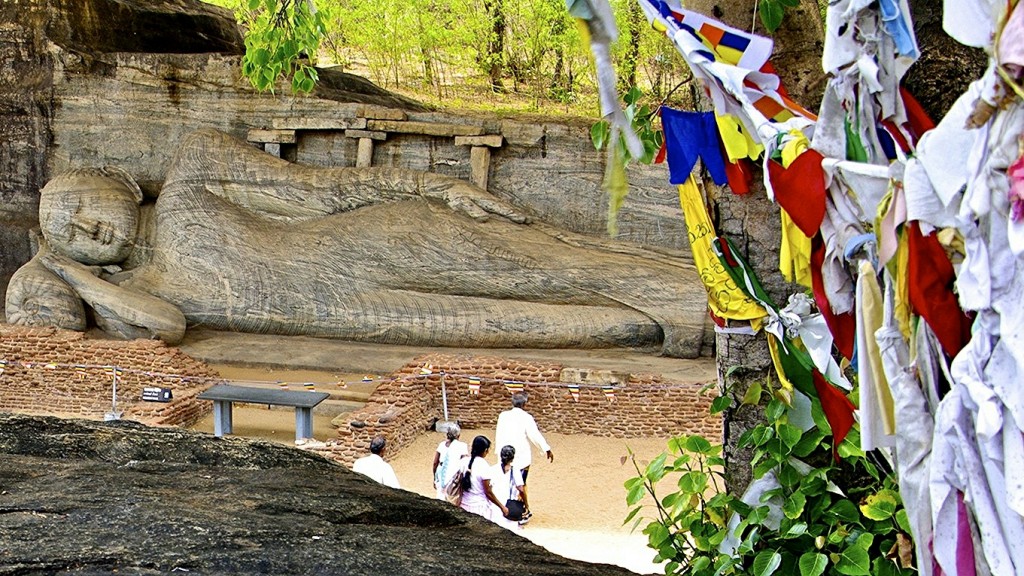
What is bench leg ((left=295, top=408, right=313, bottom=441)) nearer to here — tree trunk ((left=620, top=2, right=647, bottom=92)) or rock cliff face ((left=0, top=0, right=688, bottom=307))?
rock cliff face ((left=0, top=0, right=688, bottom=307))

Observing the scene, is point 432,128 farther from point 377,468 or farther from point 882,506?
point 882,506

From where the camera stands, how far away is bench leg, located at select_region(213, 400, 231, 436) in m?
8.55

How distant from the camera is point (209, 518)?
8.46 ft

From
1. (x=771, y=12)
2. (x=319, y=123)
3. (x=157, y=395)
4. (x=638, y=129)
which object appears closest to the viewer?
(x=771, y=12)

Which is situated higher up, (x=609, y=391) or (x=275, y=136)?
(x=275, y=136)

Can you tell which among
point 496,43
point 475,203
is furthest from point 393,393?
point 496,43

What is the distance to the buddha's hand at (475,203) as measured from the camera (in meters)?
10.1

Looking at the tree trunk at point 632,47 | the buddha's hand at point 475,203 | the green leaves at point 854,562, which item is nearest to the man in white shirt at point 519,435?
the buddha's hand at point 475,203

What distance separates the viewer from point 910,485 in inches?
69.9

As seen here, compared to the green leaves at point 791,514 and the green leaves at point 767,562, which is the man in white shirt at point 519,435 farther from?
the green leaves at point 767,562

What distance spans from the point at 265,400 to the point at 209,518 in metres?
5.98

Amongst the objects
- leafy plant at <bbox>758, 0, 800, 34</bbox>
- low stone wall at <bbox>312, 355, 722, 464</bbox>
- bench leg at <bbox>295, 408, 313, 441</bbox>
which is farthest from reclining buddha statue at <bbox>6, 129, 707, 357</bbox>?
leafy plant at <bbox>758, 0, 800, 34</bbox>

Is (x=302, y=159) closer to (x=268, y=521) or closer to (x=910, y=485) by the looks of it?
(x=268, y=521)

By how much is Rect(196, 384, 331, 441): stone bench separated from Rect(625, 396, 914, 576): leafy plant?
559 cm
